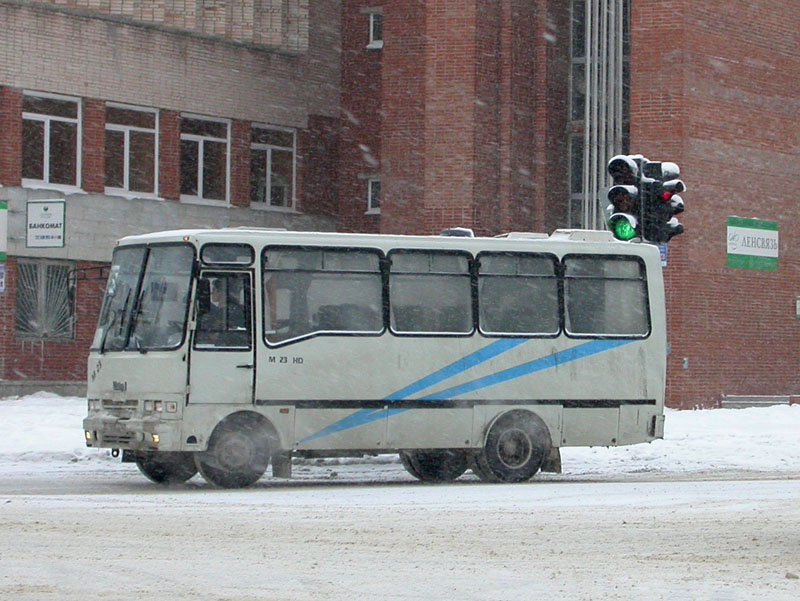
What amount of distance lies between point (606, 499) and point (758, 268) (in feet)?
63.0

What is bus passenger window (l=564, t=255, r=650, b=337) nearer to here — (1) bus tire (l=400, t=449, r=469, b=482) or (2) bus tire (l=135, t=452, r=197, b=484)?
(1) bus tire (l=400, t=449, r=469, b=482)

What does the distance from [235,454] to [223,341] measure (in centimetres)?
127

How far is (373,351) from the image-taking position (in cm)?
2003

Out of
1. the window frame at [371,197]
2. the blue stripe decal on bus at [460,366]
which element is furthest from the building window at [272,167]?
the blue stripe decal on bus at [460,366]

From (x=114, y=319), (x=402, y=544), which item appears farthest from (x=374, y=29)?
(x=402, y=544)

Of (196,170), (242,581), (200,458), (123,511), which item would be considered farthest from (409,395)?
(196,170)

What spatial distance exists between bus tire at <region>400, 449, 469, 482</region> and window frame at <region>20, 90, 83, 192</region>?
1652 centimetres

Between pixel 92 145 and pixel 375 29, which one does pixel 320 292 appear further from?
pixel 375 29

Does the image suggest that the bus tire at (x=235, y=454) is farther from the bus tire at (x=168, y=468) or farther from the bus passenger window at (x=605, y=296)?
the bus passenger window at (x=605, y=296)

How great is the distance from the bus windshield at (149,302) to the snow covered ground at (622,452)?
8.29 feet

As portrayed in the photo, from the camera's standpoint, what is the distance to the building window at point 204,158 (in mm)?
38781

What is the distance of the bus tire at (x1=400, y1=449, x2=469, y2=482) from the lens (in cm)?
2133

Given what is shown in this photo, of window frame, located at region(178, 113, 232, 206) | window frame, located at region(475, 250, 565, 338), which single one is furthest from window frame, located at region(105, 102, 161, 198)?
window frame, located at region(475, 250, 565, 338)

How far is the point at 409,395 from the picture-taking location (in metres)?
20.2
